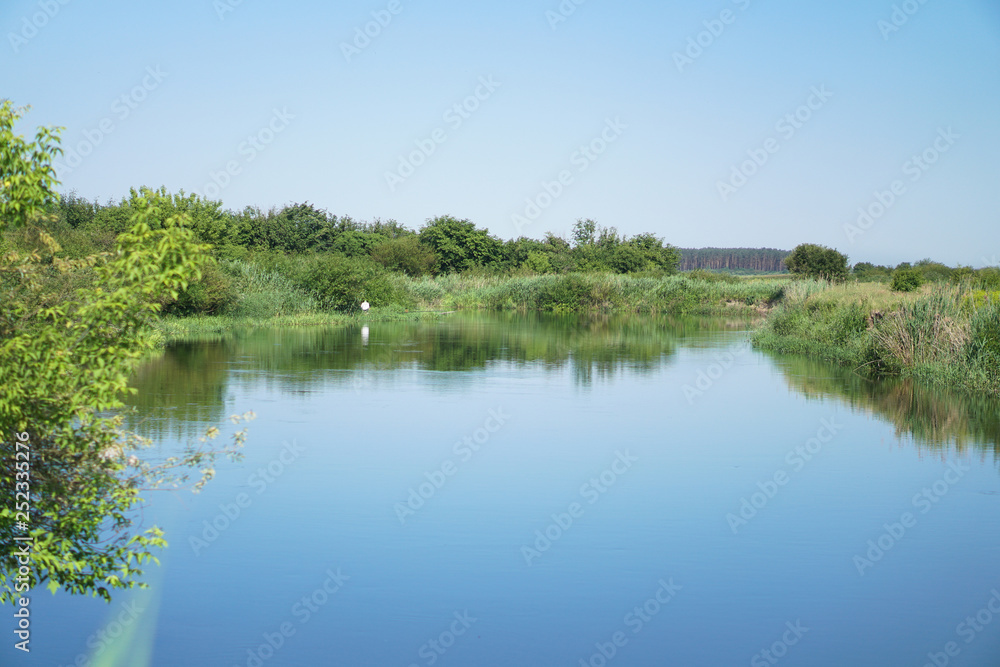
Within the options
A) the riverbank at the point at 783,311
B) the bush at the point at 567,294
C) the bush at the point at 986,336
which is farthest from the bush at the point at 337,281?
the bush at the point at 986,336

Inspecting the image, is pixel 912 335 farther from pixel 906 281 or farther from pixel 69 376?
pixel 906 281

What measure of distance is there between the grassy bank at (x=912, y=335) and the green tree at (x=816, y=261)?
36589 millimetres

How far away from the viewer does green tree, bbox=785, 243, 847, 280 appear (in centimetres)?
6247

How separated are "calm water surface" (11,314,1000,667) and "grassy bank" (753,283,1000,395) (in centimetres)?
211

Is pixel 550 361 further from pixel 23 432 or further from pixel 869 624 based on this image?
pixel 23 432

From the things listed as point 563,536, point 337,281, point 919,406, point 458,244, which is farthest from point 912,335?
point 458,244

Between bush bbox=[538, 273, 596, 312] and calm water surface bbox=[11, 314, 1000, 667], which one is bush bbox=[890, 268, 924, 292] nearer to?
bush bbox=[538, 273, 596, 312]

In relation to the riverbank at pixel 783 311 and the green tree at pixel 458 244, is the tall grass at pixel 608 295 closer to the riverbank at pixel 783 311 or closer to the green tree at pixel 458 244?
the riverbank at pixel 783 311

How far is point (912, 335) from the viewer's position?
19.7 metres

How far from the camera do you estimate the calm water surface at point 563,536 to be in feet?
19.9

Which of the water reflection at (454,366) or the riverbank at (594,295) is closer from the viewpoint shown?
the water reflection at (454,366)

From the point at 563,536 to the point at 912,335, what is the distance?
46.8 ft

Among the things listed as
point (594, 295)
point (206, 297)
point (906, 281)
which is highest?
point (906, 281)

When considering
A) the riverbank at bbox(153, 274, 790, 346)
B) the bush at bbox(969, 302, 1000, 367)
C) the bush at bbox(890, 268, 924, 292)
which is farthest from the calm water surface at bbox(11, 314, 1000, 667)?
the riverbank at bbox(153, 274, 790, 346)
